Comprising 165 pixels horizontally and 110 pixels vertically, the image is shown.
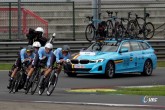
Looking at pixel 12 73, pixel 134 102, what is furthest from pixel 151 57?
pixel 134 102

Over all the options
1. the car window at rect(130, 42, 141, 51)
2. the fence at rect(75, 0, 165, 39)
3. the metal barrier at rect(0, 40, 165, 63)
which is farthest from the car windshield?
the fence at rect(75, 0, 165, 39)

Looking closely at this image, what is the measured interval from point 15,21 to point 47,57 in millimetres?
15321

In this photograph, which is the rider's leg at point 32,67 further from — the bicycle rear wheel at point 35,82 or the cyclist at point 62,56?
the cyclist at point 62,56

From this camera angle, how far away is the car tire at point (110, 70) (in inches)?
956

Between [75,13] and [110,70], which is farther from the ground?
[75,13]

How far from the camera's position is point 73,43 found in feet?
105

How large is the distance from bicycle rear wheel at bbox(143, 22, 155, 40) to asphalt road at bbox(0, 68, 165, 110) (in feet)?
14.9

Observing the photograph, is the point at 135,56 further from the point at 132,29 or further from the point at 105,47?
the point at 132,29

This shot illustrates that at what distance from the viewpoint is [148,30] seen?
107 feet

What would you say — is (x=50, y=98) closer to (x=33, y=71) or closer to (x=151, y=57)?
(x=33, y=71)

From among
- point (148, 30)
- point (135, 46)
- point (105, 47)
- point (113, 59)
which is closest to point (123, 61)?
point (113, 59)

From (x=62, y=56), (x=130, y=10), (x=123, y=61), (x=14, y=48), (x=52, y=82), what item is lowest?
(x=52, y=82)

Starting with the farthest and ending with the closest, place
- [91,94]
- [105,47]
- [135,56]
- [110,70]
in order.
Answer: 1. [135,56]
2. [105,47]
3. [110,70]
4. [91,94]

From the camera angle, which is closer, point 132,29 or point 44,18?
point 132,29
